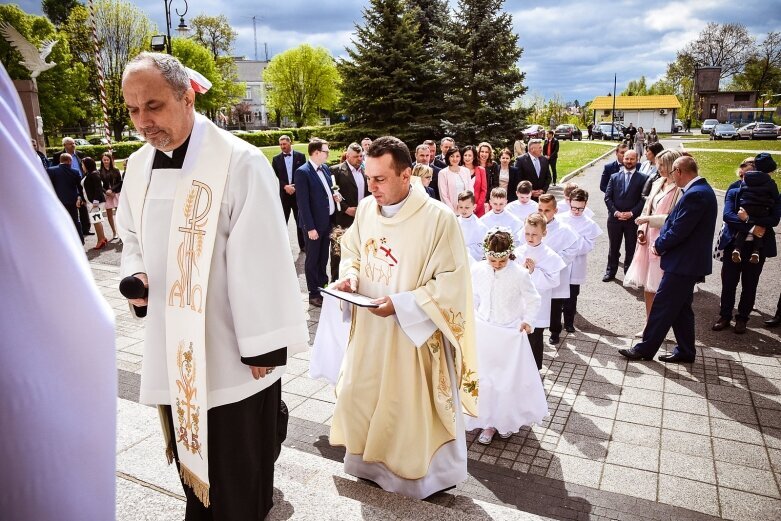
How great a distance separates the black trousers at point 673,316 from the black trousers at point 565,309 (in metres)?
0.95

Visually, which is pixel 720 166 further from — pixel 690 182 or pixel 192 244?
pixel 192 244

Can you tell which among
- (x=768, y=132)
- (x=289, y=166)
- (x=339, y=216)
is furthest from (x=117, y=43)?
(x=768, y=132)

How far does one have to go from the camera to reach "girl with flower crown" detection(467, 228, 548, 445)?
14.0ft

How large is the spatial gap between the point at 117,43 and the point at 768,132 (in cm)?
4937

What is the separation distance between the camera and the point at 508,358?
14.3 ft

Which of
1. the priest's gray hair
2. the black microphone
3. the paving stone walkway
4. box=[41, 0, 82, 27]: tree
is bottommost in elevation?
the paving stone walkway

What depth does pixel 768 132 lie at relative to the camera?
41.2 metres

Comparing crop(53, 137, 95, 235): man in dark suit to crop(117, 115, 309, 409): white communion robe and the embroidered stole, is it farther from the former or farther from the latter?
the embroidered stole

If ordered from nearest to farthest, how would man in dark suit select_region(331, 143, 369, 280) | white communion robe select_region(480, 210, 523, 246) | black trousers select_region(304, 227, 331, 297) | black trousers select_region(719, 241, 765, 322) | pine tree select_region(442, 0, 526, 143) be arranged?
black trousers select_region(719, 241, 765, 322), white communion robe select_region(480, 210, 523, 246), black trousers select_region(304, 227, 331, 297), man in dark suit select_region(331, 143, 369, 280), pine tree select_region(442, 0, 526, 143)

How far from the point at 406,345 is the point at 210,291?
4.38ft

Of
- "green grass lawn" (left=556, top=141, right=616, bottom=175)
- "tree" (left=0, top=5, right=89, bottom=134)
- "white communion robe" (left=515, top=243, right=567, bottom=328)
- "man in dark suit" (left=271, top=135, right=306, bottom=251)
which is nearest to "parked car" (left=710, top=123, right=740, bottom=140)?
"green grass lawn" (left=556, top=141, right=616, bottom=175)

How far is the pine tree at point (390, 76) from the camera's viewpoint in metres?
18.9

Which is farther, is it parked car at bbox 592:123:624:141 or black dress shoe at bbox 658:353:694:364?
parked car at bbox 592:123:624:141

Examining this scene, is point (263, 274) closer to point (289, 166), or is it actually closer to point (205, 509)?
point (205, 509)
